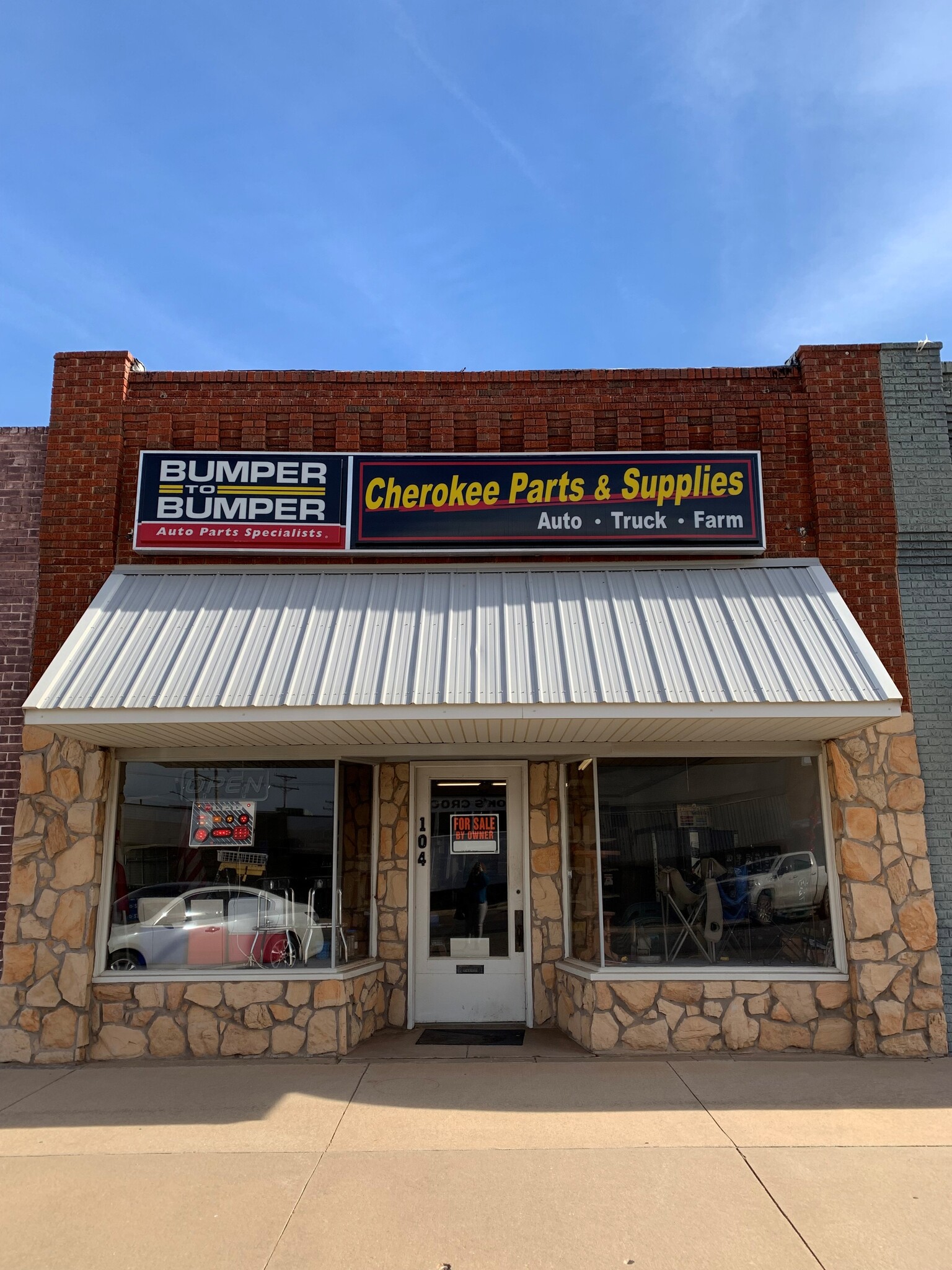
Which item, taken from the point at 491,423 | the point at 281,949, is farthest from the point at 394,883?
the point at 491,423

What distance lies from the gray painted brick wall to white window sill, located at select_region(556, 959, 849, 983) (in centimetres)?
103

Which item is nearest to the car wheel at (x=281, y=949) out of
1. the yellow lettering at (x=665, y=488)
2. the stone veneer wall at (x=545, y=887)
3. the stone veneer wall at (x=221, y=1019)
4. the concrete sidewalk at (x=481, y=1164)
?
the stone veneer wall at (x=221, y=1019)

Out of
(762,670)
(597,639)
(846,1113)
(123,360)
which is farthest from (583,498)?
(846,1113)

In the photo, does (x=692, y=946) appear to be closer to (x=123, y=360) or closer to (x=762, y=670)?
(x=762, y=670)

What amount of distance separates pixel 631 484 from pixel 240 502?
367 cm

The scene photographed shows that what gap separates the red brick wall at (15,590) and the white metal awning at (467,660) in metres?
0.95

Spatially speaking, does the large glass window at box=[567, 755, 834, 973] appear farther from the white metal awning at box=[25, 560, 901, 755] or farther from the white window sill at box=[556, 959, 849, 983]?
the white metal awning at box=[25, 560, 901, 755]

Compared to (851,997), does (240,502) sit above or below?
above

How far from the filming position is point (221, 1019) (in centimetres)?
784

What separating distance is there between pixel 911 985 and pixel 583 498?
504 cm

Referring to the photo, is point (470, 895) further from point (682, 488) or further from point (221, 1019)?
point (682, 488)

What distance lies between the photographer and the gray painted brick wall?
8086mm

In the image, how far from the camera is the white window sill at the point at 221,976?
7.89 meters

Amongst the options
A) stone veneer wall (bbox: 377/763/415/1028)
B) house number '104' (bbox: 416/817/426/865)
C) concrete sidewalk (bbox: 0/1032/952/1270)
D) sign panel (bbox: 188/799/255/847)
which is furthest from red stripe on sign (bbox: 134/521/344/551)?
concrete sidewalk (bbox: 0/1032/952/1270)
